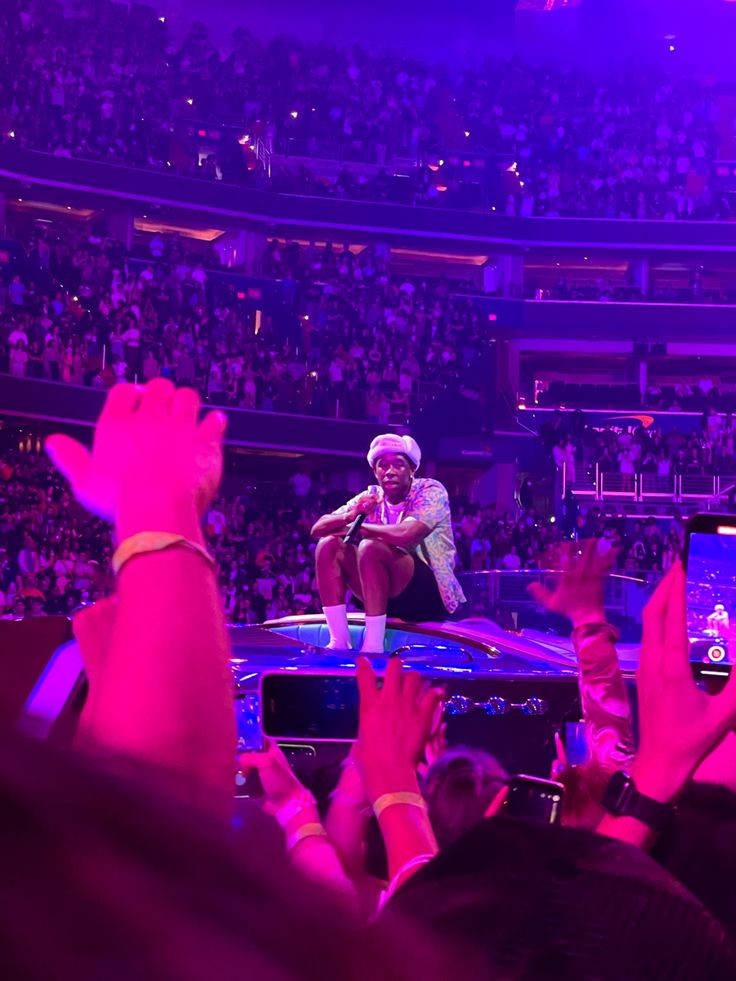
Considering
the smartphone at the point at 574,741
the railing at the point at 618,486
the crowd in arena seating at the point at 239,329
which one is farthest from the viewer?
the railing at the point at 618,486

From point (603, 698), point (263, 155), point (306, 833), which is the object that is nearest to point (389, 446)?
point (603, 698)

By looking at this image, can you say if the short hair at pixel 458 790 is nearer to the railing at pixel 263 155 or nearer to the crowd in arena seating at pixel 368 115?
the crowd in arena seating at pixel 368 115

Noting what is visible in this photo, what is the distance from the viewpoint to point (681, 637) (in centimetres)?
138

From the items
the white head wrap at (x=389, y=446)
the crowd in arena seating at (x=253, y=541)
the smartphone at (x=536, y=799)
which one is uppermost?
the white head wrap at (x=389, y=446)

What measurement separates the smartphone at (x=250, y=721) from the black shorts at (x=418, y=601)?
1730 mm

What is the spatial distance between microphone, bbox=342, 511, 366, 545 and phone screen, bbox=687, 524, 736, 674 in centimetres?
195

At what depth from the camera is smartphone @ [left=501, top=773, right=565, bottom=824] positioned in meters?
1.43

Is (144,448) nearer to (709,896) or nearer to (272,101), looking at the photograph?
(709,896)

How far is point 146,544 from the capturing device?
1010mm

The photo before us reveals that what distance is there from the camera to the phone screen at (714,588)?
8.75 ft

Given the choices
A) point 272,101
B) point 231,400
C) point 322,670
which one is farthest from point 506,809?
point 272,101

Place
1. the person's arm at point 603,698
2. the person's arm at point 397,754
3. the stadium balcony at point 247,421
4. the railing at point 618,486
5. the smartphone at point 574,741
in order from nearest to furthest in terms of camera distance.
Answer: the person's arm at point 397,754, the person's arm at point 603,698, the smartphone at point 574,741, the stadium balcony at point 247,421, the railing at point 618,486

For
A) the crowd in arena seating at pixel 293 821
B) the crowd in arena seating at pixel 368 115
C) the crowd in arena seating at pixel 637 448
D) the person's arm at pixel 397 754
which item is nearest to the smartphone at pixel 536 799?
the crowd in arena seating at pixel 293 821

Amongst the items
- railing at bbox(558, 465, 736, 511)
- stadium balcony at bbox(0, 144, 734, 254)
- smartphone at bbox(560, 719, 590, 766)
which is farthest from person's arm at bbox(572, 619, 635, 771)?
stadium balcony at bbox(0, 144, 734, 254)
